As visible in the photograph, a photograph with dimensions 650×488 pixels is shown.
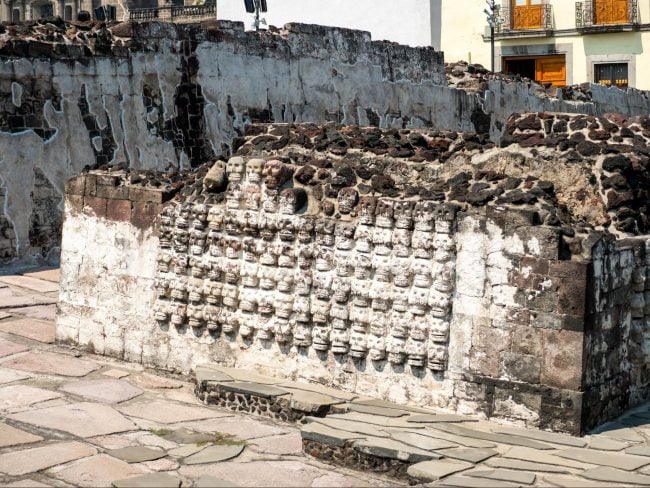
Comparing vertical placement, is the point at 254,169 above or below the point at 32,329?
above

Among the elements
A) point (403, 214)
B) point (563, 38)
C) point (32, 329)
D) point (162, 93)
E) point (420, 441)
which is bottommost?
point (420, 441)

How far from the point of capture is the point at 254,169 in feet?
23.8

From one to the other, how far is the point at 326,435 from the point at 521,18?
76.3 ft

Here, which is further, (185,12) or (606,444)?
(185,12)

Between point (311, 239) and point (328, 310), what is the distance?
434 mm

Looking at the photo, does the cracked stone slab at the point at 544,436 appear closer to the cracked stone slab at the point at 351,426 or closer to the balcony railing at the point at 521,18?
the cracked stone slab at the point at 351,426

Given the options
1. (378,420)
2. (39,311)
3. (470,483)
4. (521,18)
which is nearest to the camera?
(470,483)

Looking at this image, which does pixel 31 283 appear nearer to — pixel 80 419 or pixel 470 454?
pixel 80 419

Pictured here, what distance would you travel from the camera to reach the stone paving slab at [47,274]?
10695 millimetres

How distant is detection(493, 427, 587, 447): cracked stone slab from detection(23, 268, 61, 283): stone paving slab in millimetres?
5613

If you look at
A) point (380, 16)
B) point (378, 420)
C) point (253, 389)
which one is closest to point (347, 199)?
point (253, 389)

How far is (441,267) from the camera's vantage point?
6426 mm

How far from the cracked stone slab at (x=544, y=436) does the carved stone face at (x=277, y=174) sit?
204 centimetres

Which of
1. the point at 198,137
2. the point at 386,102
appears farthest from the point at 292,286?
the point at 386,102
